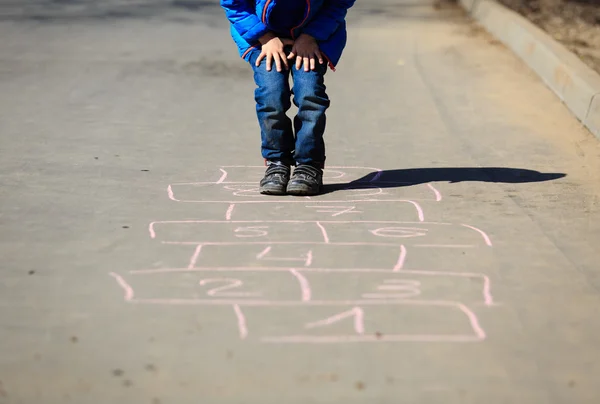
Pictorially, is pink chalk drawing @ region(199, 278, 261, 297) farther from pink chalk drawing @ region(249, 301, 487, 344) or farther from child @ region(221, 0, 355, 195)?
child @ region(221, 0, 355, 195)

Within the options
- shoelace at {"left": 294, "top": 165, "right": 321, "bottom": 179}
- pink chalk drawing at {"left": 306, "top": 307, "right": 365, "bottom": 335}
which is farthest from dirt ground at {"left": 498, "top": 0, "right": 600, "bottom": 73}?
pink chalk drawing at {"left": 306, "top": 307, "right": 365, "bottom": 335}

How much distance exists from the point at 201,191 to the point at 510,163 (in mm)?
1913

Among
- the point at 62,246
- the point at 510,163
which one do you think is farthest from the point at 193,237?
the point at 510,163

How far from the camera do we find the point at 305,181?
555 cm

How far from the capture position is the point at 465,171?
244 inches

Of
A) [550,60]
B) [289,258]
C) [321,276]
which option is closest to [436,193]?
[289,258]

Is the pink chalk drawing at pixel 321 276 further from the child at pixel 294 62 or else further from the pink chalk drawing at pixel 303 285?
the child at pixel 294 62

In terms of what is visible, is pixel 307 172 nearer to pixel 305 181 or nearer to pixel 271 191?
pixel 305 181

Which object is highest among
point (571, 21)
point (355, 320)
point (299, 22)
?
point (299, 22)

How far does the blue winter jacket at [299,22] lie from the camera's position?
548 cm

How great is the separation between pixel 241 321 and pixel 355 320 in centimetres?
39

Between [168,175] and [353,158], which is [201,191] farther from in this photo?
[353,158]

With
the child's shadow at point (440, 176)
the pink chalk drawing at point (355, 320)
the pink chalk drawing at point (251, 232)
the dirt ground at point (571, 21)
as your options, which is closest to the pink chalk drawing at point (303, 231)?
the pink chalk drawing at point (251, 232)

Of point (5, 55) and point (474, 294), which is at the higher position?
point (474, 294)
